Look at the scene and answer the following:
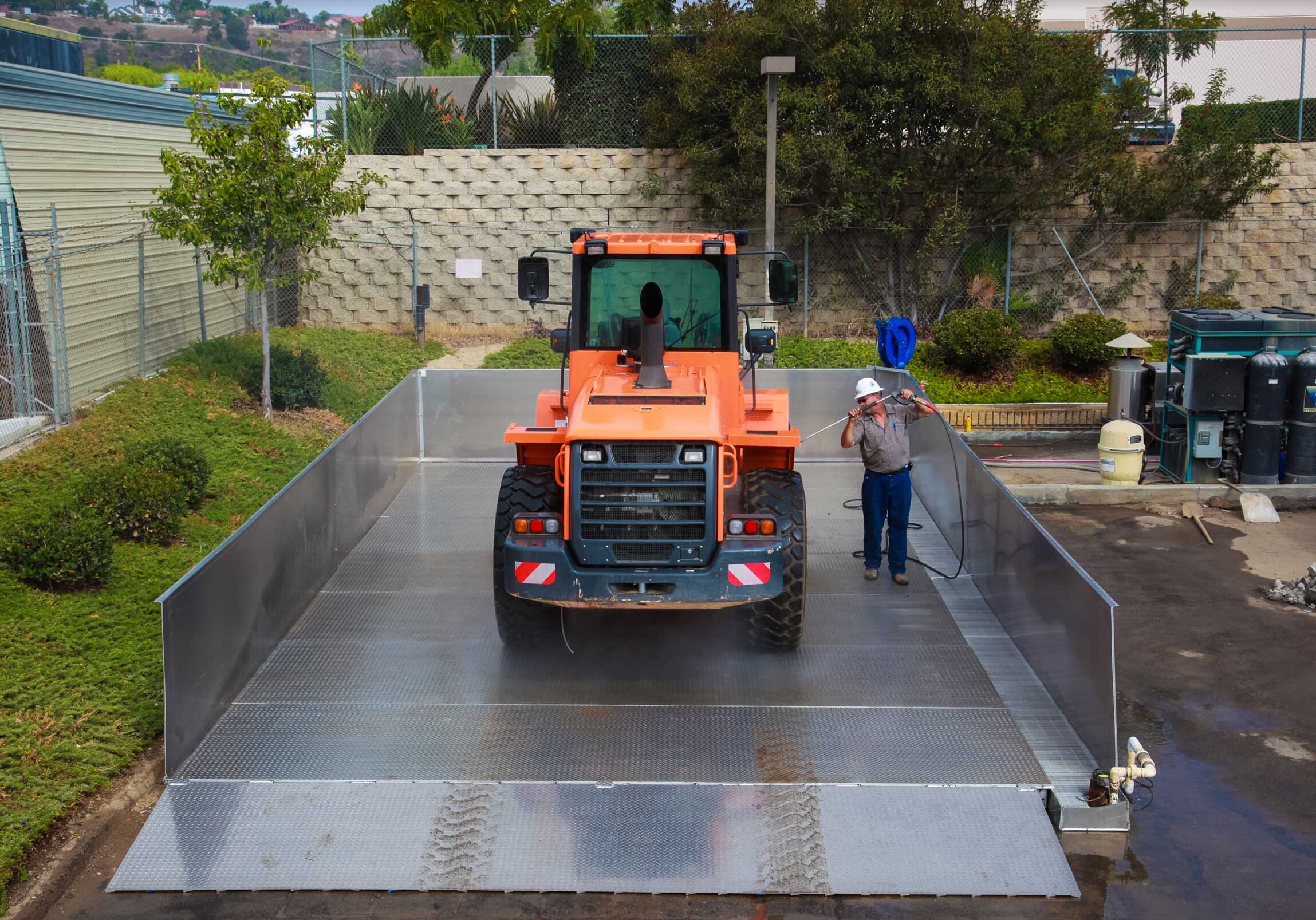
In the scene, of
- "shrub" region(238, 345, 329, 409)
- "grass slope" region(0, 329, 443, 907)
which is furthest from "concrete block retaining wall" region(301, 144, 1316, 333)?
"shrub" region(238, 345, 329, 409)

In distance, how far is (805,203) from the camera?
20.9 m

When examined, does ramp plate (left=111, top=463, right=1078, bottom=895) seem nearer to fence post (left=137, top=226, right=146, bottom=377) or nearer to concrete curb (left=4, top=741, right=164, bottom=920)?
concrete curb (left=4, top=741, right=164, bottom=920)

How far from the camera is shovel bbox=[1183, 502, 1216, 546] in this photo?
517 inches

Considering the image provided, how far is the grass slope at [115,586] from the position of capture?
7.52 m

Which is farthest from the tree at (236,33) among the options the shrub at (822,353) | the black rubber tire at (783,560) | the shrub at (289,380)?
the black rubber tire at (783,560)

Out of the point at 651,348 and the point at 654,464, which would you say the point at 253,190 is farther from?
the point at 654,464

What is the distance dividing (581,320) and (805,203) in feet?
40.1

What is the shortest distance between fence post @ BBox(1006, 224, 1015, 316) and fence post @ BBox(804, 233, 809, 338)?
3.32 meters

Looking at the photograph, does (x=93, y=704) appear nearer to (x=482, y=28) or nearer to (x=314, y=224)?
(x=314, y=224)

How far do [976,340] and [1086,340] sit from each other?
5.72 feet

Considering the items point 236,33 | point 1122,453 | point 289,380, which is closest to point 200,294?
point 289,380

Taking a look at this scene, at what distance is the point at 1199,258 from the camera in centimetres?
2142

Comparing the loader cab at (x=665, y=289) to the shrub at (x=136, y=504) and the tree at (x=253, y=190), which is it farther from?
the tree at (x=253, y=190)

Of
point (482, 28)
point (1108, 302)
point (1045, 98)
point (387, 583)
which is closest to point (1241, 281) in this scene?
point (1108, 302)
